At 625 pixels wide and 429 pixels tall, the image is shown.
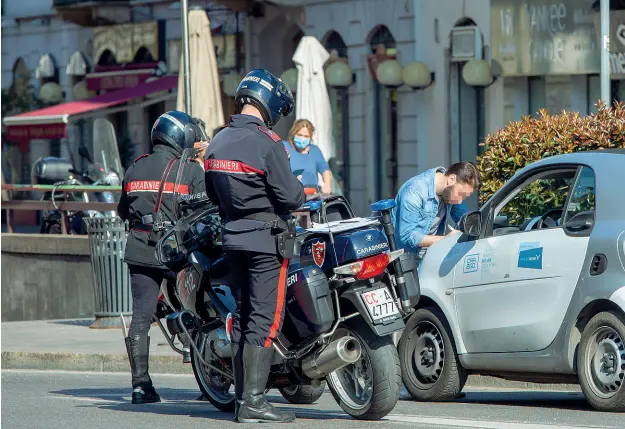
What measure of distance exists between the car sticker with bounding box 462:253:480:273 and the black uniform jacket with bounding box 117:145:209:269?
1756 millimetres

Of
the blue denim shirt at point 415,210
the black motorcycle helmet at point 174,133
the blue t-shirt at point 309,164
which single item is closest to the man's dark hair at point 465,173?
the blue denim shirt at point 415,210

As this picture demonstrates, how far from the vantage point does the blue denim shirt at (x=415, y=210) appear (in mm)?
11026

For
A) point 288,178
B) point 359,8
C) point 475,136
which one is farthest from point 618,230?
point 359,8

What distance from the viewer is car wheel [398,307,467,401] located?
33.4 ft

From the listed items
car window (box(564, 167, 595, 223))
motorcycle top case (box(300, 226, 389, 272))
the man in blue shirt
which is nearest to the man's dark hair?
the man in blue shirt

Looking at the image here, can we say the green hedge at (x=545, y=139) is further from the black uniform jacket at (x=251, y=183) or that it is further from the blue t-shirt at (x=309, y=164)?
the blue t-shirt at (x=309, y=164)

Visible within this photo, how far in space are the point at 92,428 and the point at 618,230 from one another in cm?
320

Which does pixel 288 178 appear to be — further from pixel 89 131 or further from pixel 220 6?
pixel 89 131

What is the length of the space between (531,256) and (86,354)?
5.22 metres

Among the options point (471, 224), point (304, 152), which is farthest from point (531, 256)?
point (304, 152)

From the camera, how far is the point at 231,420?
8.93 m

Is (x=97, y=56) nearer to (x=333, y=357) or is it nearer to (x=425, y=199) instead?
(x=425, y=199)

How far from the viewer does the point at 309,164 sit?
56.0 feet

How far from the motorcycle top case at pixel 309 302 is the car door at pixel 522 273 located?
1.62 metres
